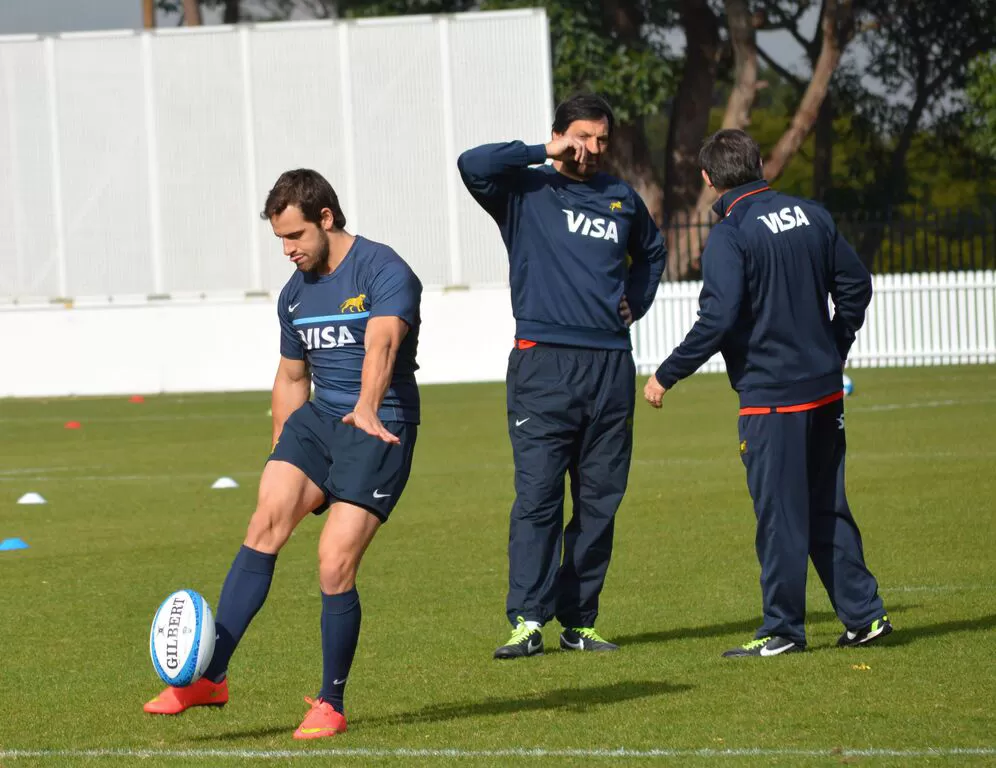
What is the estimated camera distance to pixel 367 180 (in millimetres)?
31469

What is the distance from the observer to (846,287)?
7281 mm

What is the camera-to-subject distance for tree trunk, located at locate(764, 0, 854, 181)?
3512cm

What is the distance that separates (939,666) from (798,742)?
1.37m

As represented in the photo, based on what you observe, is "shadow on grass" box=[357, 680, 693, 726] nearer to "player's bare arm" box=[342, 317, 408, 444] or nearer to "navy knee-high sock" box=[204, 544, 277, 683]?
"navy knee-high sock" box=[204, 544, 277, 683]

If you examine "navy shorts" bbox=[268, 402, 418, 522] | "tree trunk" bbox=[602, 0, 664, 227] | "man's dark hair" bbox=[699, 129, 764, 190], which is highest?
"tree trunk" bbox=[602, 0, 664, 227]

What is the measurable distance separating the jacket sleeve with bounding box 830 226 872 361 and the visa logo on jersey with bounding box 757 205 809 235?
0.18 meters

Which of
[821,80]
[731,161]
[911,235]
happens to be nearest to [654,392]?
[731,161]

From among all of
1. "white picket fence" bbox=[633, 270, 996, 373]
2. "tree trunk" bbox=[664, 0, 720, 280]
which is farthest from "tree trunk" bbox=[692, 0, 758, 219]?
"white picket fence" bbox=[633, 270, 996, 373]

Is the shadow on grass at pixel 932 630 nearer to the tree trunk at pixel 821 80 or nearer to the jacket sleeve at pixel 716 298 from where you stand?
the jacket sleeve at pixel 716 298

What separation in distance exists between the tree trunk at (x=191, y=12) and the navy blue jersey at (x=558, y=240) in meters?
30.9

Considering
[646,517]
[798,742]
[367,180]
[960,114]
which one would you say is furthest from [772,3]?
[798,742]

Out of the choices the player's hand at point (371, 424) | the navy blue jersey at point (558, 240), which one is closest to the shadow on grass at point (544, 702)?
the player's hand at point (371, 424)

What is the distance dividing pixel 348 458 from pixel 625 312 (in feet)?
6.68

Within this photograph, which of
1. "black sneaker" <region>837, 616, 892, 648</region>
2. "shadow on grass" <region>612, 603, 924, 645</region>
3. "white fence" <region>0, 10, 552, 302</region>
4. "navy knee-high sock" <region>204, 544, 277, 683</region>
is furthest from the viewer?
"white fence" <region>0, 10, 552, 302</region>
